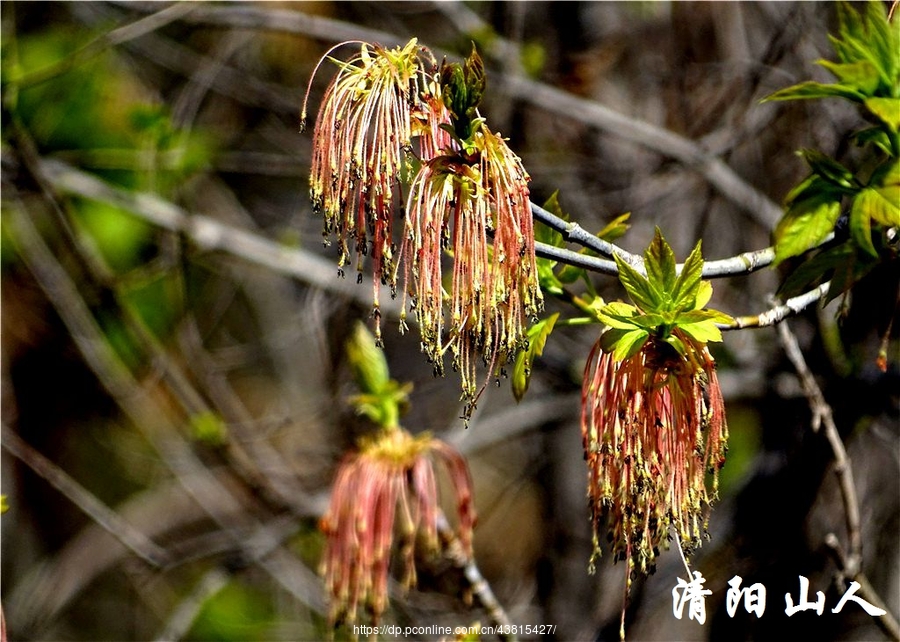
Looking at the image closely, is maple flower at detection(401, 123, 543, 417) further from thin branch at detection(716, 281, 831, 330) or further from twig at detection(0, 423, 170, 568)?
twig at detection(0, 423, 170, 568)

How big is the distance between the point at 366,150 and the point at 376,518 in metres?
0.82

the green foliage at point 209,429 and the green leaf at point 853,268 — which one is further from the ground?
the green foliage at point 209,429

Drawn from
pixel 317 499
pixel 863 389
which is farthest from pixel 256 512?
pixel 863 389

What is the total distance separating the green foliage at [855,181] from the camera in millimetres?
941

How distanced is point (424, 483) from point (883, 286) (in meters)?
1.15

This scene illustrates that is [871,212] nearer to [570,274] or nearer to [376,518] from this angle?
[570,274]

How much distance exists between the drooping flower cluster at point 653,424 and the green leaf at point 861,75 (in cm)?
26

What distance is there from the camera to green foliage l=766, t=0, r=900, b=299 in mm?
941

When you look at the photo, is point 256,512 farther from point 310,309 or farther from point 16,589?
point 16,589

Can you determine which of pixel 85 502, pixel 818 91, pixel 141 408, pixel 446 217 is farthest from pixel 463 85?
pixel 141 408

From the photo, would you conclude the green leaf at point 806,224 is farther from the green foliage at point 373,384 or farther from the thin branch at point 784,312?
the green foliage at point 373,384

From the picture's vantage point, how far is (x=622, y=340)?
0.99m

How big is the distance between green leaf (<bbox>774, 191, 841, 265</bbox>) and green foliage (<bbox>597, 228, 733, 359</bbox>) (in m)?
0.09

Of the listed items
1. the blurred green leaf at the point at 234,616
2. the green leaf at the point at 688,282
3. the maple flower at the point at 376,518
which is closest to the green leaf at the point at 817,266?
the green leaf at the point at 688,282
